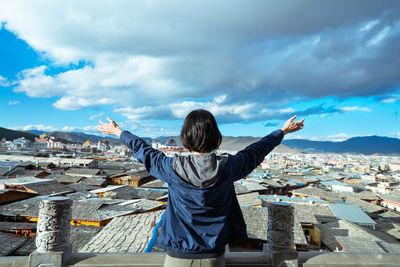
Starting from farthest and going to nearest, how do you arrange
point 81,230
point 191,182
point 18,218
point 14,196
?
point 14,196, point 18,218, point 81,230, point 191,182

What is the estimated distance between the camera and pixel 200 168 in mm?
1710

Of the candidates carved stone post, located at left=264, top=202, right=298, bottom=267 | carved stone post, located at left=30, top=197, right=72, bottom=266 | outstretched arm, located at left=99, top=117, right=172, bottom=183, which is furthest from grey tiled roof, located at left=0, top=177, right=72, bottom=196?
outstretched arm, located at left=99, top=117, right=172, bottom=183

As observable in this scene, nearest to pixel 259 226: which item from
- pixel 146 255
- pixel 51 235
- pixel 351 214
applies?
pixel 351 214

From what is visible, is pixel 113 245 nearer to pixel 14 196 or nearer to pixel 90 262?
pixel 90 262

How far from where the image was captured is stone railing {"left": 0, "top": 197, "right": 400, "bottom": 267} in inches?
121

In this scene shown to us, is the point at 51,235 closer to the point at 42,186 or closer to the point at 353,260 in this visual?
the point at 353,260

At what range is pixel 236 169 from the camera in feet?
6.17

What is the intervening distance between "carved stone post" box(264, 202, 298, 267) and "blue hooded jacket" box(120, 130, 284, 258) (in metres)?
1.45

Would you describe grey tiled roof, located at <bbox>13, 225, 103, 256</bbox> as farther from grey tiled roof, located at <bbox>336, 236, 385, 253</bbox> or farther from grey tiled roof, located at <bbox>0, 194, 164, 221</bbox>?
grey tiled roof, located at <bbox>336, 236, 385, 253</bbox>

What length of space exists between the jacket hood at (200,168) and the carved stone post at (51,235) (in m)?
2.26

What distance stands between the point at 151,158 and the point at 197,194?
1.60 feet

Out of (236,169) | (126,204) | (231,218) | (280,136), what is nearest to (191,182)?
(236,169)

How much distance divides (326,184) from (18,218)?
4087cm

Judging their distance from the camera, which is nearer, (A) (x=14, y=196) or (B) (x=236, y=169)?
(B) (x=236, y=169)
